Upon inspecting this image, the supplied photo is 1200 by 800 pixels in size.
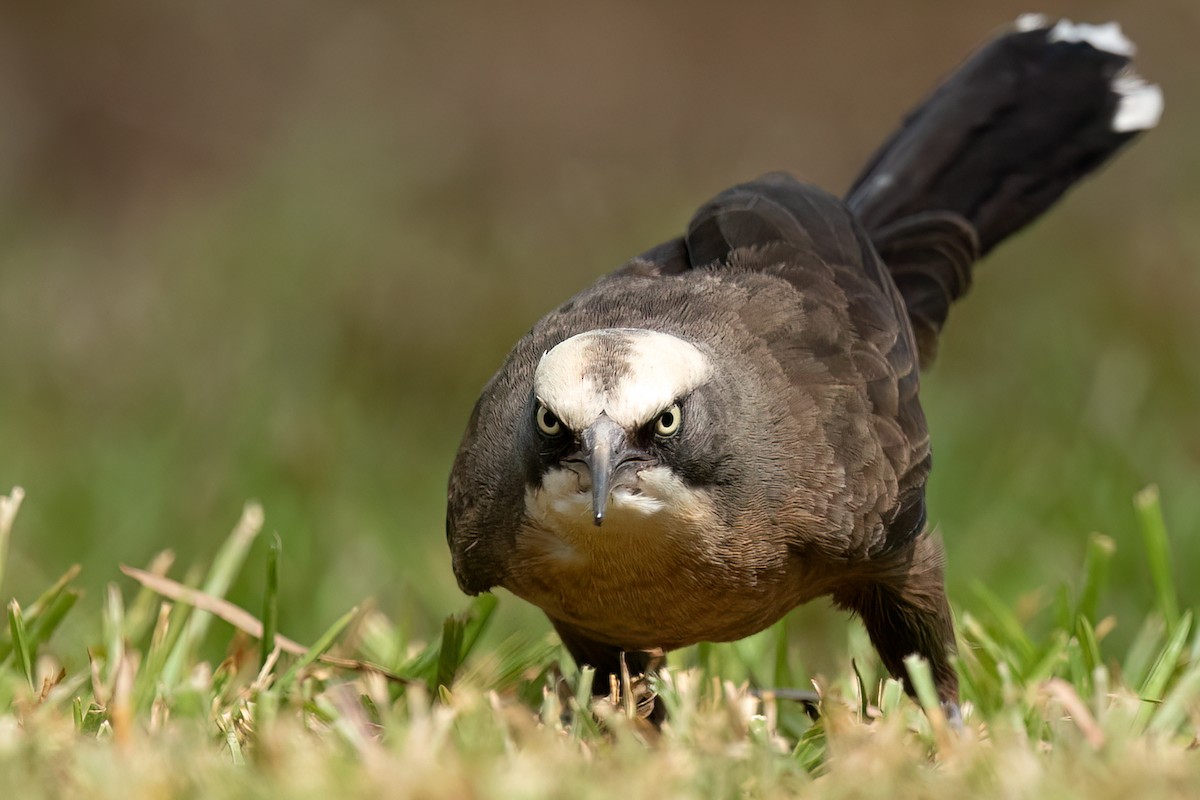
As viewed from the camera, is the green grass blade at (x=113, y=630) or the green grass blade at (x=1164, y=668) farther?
the green grass blade at (x=113, y=630)

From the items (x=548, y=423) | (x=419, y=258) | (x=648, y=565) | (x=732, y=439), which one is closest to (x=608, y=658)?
(x=648, y=565)

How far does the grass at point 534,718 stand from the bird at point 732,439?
0.81ft

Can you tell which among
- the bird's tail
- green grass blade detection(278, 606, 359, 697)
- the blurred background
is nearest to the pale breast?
green grass blade detection(278, 606, 359, 697)

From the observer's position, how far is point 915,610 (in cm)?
439

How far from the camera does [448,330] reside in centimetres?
846

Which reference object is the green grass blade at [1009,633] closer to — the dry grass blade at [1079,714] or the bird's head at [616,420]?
the dry grass blade at [1079,714]

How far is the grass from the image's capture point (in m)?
2.80

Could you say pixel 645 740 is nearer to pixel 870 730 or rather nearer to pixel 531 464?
pixel 870 730

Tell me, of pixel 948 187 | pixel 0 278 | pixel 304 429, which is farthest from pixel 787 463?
pixel 0 278

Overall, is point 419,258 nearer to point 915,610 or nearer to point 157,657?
point 157,657

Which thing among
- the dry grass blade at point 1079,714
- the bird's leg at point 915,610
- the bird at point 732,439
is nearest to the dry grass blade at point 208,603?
the bird at point 732,439

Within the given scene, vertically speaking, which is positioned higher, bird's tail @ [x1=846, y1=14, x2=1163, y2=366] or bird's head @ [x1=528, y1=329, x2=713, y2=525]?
bird's tail @ [x1=846, y1=14, x2=1163, y2=366]

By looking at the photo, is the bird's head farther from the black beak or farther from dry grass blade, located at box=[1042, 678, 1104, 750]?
dry grass blade, located at box=[1042, 678, 1104, 750]

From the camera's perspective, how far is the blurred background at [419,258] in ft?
21.3
